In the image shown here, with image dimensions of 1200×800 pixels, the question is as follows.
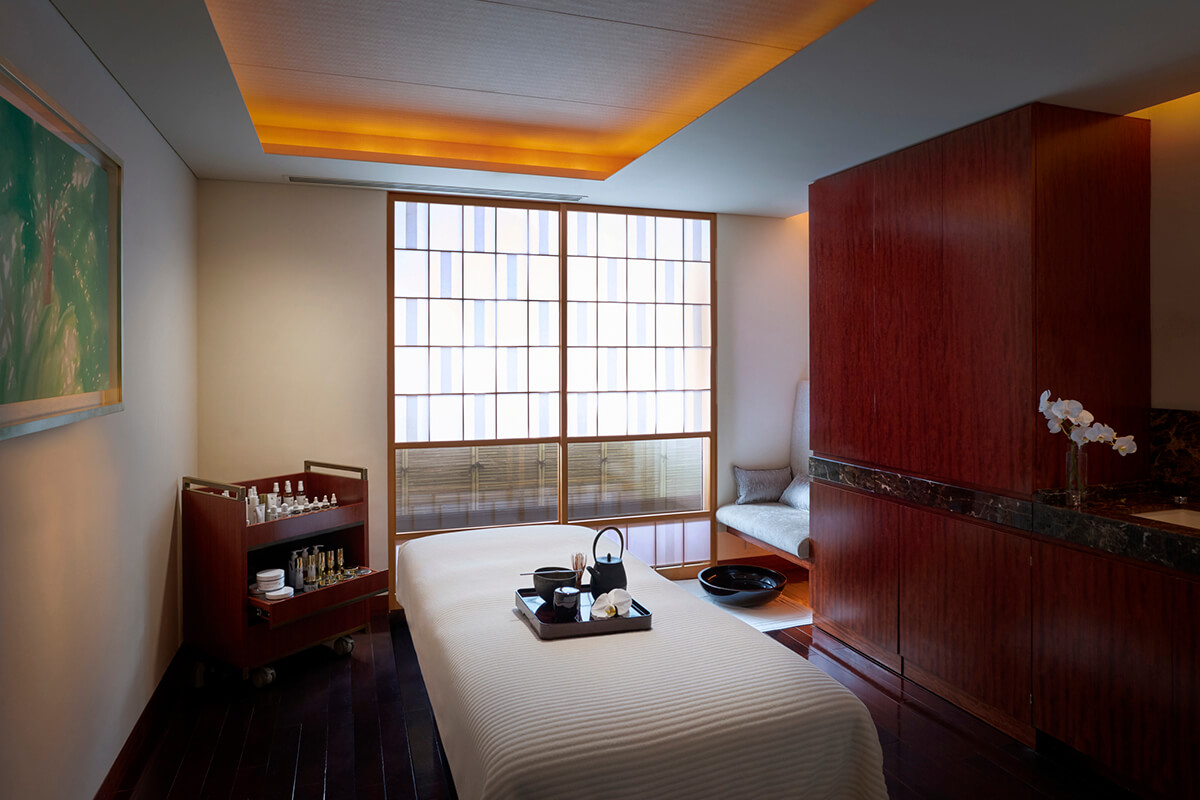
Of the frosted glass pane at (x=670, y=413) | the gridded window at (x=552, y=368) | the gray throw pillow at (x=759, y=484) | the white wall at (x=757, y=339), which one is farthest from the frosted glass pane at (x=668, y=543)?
the frosted glass pane at (x=670, y=413)

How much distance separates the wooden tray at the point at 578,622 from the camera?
2193mm

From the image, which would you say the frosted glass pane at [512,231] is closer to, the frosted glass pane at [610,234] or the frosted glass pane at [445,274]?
the frosted glass pane at [445,274]

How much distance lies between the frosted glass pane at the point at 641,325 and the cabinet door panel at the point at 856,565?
→ 1.53 meters

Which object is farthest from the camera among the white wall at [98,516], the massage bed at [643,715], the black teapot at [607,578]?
the black teapot at [607,578]

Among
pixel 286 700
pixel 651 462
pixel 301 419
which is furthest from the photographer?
pixel 651 462

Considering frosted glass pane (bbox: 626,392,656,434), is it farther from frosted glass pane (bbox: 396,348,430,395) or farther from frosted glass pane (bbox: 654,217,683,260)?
frosted glass pane (bbox: 396,348,430,395)

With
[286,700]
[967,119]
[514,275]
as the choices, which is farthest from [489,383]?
[967,119]

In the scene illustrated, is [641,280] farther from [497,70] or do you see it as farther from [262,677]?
[262,677]

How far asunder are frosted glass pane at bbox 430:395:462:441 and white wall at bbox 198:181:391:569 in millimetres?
283

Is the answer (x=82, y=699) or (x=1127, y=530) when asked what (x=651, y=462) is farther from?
(x=82, y=699)

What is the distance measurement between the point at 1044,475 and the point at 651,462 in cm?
256

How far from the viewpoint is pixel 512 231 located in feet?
14.7

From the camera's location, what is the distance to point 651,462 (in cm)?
486

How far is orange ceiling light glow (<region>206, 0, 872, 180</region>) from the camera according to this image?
247cm
